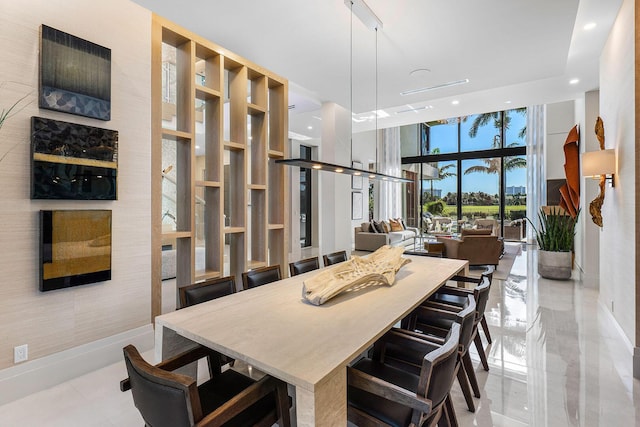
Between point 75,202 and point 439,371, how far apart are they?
271 centimetres

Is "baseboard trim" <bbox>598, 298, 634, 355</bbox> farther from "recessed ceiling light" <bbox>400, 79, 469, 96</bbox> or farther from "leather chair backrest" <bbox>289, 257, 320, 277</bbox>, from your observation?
"recessed ceiling light" <bbox>400, 79, 469, 96</bbox>

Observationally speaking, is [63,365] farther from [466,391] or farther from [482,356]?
[482,356]

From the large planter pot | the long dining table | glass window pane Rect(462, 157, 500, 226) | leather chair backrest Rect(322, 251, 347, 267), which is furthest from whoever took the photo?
glass window pane Rect(462, 157, 500, 226)

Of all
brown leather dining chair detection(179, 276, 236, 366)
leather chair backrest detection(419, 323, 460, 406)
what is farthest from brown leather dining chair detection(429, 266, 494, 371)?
brown leather dining chair detection(179, 276, 236, 366)

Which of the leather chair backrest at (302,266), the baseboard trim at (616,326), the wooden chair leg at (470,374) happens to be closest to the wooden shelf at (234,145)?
the leather chair backrest at (302,266)

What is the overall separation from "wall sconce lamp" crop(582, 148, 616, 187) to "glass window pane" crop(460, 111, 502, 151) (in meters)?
8.28

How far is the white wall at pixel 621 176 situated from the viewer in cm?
272

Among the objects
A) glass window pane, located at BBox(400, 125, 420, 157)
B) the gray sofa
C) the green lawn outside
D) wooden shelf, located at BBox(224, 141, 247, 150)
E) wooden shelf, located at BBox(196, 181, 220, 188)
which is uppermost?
glass window pane, located at BBox(400, 125, 420, 157)

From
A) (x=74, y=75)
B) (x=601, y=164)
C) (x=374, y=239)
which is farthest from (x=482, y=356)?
(x=374, y=239)

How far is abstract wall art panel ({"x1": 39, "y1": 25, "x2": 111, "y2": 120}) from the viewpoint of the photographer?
7.59ft

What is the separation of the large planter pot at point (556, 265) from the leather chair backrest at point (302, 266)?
4.58 metres

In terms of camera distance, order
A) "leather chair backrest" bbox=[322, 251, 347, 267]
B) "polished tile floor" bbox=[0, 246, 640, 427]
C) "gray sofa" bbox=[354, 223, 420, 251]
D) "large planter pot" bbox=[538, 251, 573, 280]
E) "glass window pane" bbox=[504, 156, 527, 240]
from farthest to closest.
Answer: "glass window pane" bbox=[504, 156, 527, 240], "gray sofa" bbox=[354, 223, 420, 251], "large planter pot" bbox=[538, 251, 573, 280], "leather chair backrest" bbox=[322, 251, 347, 267], "polished tile floor" bbox=[0, 246, 640, 427]

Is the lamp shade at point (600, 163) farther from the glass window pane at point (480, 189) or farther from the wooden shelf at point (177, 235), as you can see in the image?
the glass window pane at point (480, 189)

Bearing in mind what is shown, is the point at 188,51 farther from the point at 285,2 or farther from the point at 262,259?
the point at 262,259
